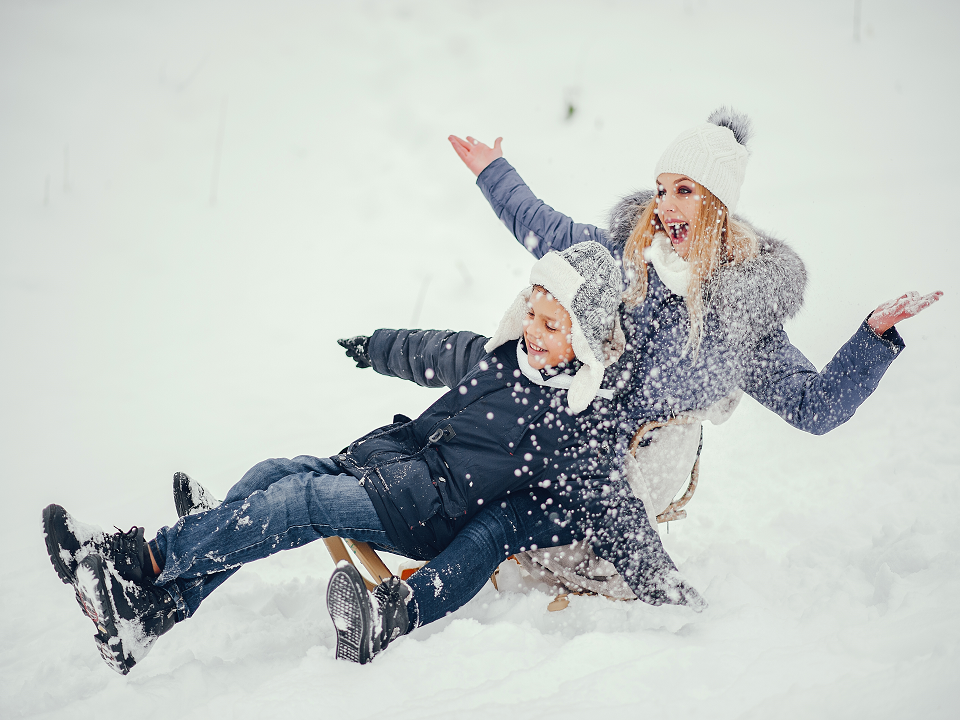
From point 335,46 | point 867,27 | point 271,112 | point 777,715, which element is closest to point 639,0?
point 867,27

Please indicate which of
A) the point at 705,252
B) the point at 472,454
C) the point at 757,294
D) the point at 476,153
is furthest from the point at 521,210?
the point at 472,454

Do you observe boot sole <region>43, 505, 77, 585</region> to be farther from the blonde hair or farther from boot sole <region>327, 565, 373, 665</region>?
the blonde hair

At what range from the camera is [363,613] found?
1.73 m

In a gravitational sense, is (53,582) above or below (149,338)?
below

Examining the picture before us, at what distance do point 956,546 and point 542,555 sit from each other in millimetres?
1325

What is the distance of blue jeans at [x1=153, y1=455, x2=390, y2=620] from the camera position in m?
1.86

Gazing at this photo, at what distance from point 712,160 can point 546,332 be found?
0.78 meters

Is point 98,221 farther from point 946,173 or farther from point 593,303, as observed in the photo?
point 946,173

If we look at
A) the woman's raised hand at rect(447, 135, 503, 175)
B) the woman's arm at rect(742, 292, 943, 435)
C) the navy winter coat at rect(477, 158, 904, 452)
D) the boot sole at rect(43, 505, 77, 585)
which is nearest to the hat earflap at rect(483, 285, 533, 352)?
the navy winter coat at rect(477, 158, 904, 452)

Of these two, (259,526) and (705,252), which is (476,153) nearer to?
(705,252)

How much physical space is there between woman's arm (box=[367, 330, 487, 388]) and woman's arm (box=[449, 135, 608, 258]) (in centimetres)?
52

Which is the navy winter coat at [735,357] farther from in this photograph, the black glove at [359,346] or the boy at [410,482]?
the black glove at [359,346]

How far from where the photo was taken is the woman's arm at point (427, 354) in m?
2.38

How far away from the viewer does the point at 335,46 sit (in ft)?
15.7
